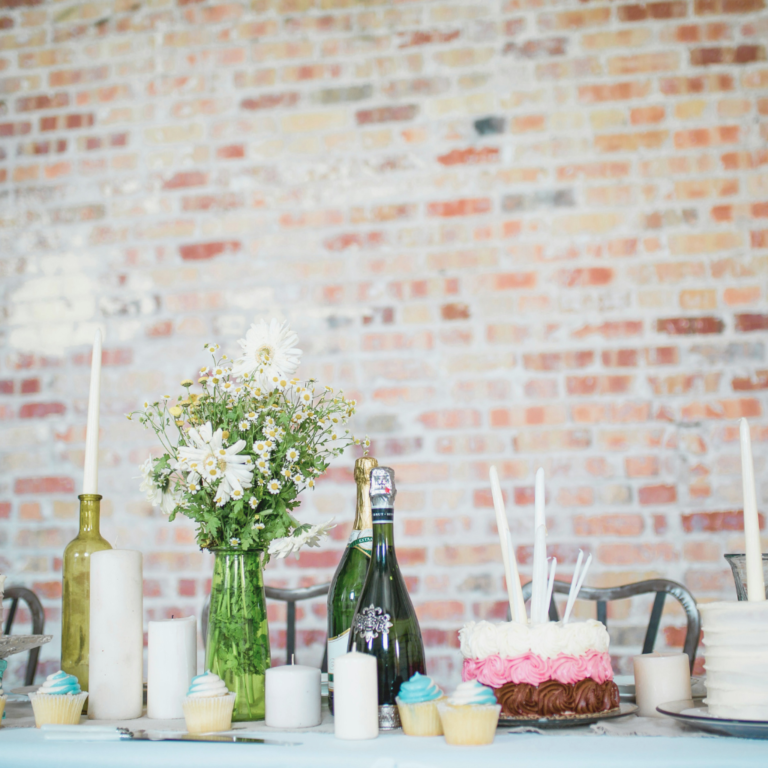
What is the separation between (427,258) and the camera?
2039 millimetres

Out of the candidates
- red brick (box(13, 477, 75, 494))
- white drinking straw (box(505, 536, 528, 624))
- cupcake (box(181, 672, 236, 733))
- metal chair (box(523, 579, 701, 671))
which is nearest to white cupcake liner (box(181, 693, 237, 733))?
cupcake (box(181, 672, 236, 733))

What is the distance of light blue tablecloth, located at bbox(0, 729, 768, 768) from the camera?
0.69 metres

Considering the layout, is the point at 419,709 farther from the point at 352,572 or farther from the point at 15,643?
the point at 15,643

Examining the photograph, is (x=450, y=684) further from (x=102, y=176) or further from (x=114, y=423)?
(x=102, y=176)

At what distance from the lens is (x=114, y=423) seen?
2.12m

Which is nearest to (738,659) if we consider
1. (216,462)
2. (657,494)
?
(216,462)

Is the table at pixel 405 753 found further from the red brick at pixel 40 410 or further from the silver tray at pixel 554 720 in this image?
the red brick at pixel 40 410

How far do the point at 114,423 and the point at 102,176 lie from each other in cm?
70

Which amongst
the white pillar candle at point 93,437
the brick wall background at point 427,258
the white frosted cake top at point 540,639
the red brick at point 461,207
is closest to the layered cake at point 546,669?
the white frosted cake top at point 540,639

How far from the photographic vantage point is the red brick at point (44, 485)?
6.99ft

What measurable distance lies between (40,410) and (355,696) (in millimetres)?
1676

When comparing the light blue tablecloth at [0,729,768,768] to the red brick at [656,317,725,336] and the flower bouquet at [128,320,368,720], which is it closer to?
the flower bouquet at [128,320,368,720]

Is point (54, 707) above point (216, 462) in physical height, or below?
below

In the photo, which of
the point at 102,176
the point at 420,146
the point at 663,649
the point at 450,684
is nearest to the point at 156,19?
the point at 102,176
